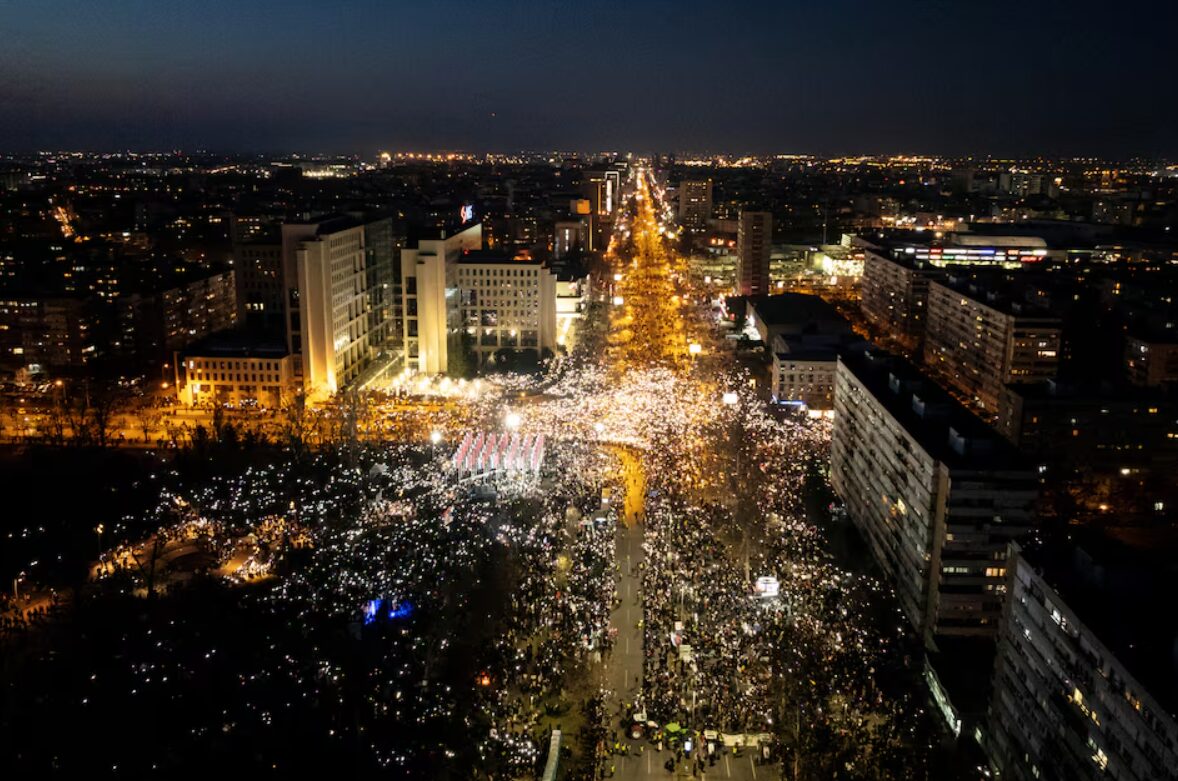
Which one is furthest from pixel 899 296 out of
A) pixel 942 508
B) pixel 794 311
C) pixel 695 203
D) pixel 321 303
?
pixel 695 203

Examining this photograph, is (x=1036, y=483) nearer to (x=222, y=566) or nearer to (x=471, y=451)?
(x=471, y=451)

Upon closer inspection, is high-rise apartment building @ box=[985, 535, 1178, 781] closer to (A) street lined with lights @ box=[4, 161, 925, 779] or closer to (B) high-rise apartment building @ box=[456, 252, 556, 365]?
(A) street lined with lights @ box=[4, 161, 925, 779]

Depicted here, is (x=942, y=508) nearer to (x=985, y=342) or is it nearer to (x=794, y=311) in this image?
(x=985, y=342)

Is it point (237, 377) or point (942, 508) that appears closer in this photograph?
point (942, 508)

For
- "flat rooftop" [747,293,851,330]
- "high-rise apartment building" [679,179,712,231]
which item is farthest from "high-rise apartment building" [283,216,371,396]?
"high-rise apartment building" [679,179,712,231]

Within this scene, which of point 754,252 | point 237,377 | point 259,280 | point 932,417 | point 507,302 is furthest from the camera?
point 754,252

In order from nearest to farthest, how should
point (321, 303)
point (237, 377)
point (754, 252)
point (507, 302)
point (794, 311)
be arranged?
point (237, 377) → point (321, 303) → point (507, 302) → point (794, 311) → point (754, 252)

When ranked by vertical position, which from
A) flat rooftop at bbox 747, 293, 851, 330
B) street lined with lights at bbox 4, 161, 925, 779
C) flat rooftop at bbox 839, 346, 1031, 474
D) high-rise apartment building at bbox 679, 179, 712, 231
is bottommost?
street lined with lights at bbox 4, 161, 925, 779
